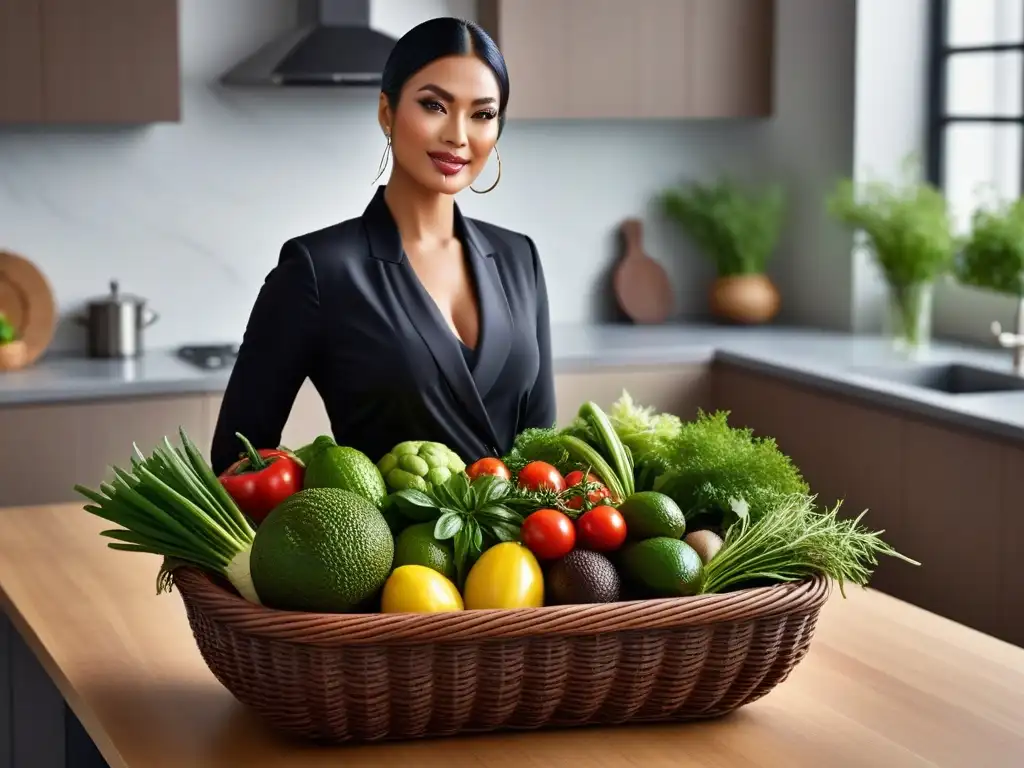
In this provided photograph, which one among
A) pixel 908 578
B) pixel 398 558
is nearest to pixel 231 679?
pixel 398 558

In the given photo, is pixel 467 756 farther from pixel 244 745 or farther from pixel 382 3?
pixel 382 3

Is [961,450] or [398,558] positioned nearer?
[398,558]

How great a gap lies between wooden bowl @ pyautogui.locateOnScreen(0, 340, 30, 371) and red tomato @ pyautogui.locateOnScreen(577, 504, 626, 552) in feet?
8.58

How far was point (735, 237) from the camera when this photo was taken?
4625 millimetres

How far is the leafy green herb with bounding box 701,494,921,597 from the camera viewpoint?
151 centimetres

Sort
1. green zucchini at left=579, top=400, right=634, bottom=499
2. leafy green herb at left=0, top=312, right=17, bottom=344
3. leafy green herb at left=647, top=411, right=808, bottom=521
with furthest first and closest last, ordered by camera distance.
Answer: leafy green herb at left=0, top=312, right=17, bottom=344
green zucchini at left=579, top=400, right=634, bottom=499
leafy green herb at left=647, top=411, right=808, bottom=521

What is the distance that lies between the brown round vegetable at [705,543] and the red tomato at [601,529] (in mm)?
79

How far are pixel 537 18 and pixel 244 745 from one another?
9.96 feet

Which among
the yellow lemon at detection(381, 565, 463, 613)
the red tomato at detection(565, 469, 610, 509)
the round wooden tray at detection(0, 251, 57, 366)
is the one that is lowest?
the yellow lemon at detection(381, 565, 463, 613)

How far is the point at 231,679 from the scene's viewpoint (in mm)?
1477

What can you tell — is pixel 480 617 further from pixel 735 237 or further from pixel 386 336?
pixel 735 237

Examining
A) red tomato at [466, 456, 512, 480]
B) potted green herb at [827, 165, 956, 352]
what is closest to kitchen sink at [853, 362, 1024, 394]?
potted green herb at [827, 165, 956, 352]

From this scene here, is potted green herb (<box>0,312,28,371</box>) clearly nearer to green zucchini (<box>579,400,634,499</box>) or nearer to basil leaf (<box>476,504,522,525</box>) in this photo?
green zucchini (<box>579,400,634,499</box>)

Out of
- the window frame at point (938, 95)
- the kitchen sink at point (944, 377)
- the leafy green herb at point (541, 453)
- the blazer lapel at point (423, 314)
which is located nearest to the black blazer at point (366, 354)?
the blazer lapel at point (423, 314)
